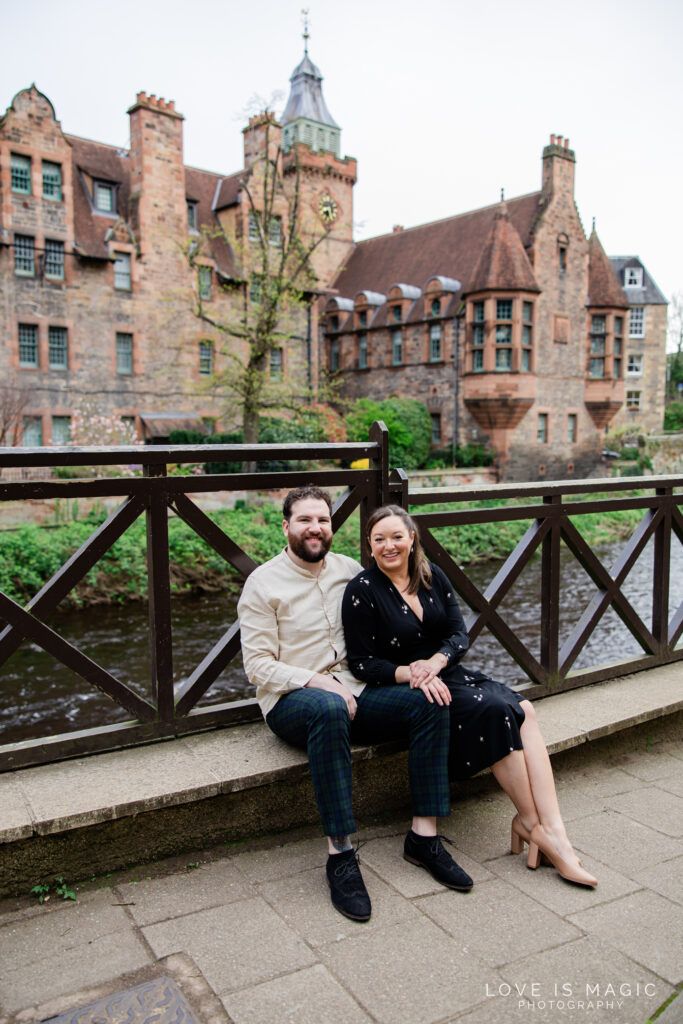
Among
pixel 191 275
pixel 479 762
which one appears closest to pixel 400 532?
pixel 479 762

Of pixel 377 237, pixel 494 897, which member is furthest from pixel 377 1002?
pixel 377 237

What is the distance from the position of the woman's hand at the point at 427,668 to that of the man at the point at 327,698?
49 millimetres

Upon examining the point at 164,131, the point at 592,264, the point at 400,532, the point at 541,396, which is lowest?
the point at 400,532

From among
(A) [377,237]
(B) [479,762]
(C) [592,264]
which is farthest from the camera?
(A) [377,237]

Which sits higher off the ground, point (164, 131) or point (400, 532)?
point (164, 131)

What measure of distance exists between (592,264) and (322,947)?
116 feet

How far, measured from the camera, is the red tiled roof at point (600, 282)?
111 feet

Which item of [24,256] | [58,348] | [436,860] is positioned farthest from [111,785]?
[24,256]

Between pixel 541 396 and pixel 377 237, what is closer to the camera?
pixel 541 396

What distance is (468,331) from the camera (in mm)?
30734

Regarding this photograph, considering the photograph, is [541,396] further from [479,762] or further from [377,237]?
[479,762]

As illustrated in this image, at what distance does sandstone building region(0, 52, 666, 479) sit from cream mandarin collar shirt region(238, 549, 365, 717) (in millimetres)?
20927

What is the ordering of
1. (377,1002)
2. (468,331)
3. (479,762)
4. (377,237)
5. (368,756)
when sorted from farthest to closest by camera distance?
(377,237), (468,331), (368,756), (479,762), (377,1002)

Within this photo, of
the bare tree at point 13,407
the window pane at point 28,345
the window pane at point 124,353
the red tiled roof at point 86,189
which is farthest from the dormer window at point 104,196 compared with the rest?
the bare tree at point 13,407
